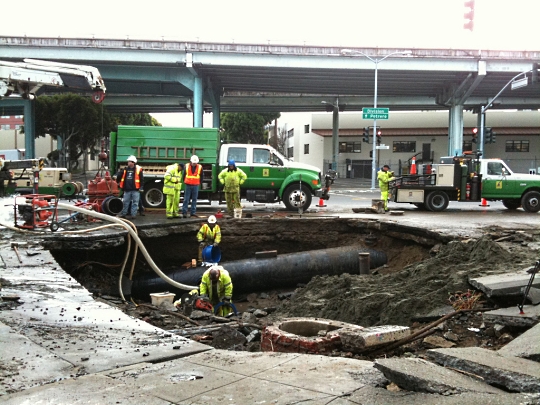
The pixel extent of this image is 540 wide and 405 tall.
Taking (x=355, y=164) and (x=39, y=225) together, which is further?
(x=355, y=164)

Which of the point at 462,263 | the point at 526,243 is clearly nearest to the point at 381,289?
the point at 462,263

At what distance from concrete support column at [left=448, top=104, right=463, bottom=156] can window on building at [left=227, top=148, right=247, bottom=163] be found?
26.0 metres

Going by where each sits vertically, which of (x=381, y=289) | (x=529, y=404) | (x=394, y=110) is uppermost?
(x=394, y=110)

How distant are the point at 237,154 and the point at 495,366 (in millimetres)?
13914

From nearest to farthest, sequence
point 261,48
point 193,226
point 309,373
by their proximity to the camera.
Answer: point 309,373 → point 193,226 → point 261,48

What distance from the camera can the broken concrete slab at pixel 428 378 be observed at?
3.50 meters

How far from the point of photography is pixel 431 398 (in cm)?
338

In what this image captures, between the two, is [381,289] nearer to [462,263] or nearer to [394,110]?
[462,263]

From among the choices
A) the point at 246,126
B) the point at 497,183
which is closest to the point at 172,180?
the point at 497,183

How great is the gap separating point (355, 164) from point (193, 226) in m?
39.4

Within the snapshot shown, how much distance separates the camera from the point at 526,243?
11.0 meters

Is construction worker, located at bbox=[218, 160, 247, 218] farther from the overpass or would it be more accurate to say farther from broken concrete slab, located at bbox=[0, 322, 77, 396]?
the overpass

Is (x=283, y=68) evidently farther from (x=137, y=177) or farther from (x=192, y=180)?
(x=137, y=177)

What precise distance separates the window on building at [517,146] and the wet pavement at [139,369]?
51.6 m
